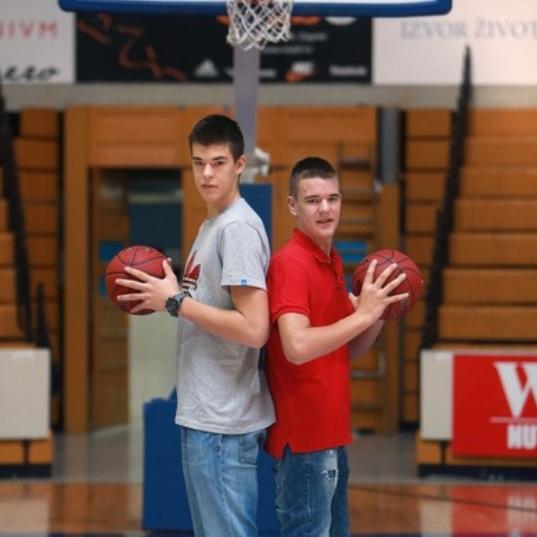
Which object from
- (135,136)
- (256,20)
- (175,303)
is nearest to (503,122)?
(135,136)

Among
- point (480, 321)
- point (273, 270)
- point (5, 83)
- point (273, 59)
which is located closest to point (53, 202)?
point (5, 83)

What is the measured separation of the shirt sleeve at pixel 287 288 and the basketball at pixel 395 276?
21 cm

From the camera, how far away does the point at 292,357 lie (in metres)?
3.64

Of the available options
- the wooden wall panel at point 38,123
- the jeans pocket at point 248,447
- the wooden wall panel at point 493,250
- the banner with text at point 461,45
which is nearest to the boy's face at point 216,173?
the jeans pocket at point 248,447

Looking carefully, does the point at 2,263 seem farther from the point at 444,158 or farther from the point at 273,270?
the point at 273,270

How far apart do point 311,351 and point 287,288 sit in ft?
0.65

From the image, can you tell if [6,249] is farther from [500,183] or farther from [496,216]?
[500,183]

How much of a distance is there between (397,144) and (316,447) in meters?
7.81

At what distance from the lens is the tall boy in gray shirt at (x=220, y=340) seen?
3.56 meters

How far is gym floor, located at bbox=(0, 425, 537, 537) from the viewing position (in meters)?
7.22

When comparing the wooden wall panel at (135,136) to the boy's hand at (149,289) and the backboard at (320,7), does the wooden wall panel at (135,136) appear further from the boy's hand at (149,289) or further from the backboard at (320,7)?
the boy's hand at (149,289)

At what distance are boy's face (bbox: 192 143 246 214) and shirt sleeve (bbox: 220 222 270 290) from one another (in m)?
0.10

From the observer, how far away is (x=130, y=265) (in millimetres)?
3713

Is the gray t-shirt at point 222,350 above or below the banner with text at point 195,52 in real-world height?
below
